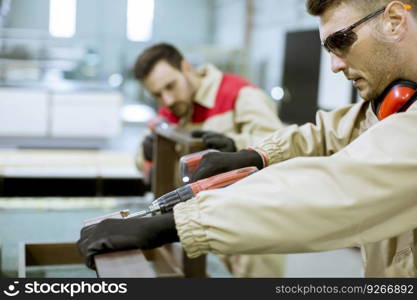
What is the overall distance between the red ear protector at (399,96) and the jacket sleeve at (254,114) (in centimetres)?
98

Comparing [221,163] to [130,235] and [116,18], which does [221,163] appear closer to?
[130,235]

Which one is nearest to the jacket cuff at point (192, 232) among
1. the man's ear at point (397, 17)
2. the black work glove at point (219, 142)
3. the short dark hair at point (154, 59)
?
the man's ear at point (397, 17)

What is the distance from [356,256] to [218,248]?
114 inches

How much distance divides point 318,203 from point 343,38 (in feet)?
1.35

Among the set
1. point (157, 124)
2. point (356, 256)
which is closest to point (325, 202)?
point (157, 124)

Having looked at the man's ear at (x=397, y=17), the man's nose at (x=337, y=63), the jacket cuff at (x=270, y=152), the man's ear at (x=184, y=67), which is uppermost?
the man's ear at (x=397, y=17)

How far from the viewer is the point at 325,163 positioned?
0.79m

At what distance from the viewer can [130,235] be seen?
31.1 inches

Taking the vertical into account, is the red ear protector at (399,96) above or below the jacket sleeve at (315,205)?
above

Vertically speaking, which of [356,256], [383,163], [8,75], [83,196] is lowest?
[356,256]

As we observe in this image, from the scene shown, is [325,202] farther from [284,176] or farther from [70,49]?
[70,49]

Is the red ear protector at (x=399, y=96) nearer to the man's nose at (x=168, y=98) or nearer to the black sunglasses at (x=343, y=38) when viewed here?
the black sunglasses at (x=343, y=38)

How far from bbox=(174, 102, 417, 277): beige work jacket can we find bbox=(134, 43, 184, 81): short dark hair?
1604 mm

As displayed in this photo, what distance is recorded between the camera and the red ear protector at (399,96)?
39.0 inches
